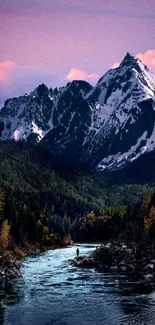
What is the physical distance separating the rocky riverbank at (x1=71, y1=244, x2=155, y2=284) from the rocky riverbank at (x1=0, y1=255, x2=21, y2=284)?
22.3 m

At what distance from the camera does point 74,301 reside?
7488cm

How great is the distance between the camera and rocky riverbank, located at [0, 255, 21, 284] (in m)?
94.6

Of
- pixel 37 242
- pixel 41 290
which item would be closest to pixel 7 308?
pixel 41 290

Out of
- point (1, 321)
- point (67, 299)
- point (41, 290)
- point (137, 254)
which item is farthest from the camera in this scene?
point (137, 254)

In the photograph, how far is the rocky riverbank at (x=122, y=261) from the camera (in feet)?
342

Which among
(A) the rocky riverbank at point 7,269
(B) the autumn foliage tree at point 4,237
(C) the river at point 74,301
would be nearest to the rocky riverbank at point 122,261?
(C) the river at point 74,301

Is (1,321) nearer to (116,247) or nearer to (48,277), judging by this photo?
(48,277)

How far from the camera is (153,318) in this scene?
62.2m

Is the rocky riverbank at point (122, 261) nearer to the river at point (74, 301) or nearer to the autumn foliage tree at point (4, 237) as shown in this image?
the river at point (74, 301)

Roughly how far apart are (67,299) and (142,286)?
15.8 metres

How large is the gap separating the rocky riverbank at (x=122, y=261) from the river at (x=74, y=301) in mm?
7544

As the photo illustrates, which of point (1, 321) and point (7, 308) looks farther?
point (7, 308)

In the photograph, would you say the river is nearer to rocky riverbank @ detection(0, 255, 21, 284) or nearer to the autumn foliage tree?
rocky riverbank @ detection(0, 255, 21, 284)

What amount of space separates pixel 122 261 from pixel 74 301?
42.9m
